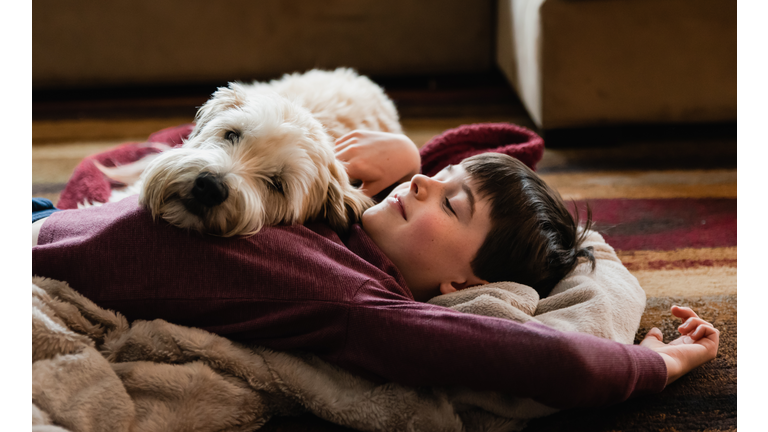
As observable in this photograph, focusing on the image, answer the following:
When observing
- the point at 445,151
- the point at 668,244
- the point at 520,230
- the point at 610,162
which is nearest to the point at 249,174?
the point at 520,230

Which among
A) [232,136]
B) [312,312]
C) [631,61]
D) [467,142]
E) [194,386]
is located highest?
[631,61]

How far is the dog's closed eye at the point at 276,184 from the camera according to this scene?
3.91ft

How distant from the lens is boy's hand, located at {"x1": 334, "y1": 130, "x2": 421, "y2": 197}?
156 centimetres

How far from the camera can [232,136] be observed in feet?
4.01

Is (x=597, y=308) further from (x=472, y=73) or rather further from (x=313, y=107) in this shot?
(x=472, y=73)

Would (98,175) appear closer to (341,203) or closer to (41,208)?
(41,208)

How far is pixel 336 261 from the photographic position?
1.14 meters

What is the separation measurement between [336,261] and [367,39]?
2.58m

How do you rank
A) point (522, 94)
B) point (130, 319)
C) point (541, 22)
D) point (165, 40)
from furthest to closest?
point (165, 40)
point (522, 94)
point (541, 22)
point (130, 319)

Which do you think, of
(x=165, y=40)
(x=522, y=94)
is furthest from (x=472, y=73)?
(x=165, y=40)

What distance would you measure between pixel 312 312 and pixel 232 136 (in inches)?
17.1

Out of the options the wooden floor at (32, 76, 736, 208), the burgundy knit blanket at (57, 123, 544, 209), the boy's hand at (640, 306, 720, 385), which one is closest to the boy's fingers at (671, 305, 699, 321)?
the boy's hand at (640, 306, 720, 385)

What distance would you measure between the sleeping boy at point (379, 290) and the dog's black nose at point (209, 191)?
0.23 feet

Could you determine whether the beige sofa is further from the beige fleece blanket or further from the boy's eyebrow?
the beige fleece blanket
